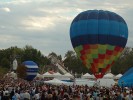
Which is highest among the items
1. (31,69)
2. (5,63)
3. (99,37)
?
(5,63)

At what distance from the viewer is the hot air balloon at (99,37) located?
3619 centimetres

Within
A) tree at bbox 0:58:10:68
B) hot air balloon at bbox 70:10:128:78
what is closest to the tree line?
tree at bbox 0:58:10:68

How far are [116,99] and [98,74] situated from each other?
15.4 m

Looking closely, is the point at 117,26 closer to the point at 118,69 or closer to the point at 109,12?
the point at 109,12

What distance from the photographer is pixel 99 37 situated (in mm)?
36125

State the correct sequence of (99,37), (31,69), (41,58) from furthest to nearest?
(41,58) → (31,69) → (99,37)

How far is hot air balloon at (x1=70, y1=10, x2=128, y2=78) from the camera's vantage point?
36188 mm

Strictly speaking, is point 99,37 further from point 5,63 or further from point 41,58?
point 41,58

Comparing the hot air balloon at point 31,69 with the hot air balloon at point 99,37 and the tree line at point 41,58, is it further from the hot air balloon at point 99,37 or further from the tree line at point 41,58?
the tree line at point 41,58

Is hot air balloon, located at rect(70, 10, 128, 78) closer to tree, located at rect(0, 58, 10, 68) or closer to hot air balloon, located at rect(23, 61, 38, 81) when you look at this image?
hot air balloon, located at rect(23, 61, 38, 81)

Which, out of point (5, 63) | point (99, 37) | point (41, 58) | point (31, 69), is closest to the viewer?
point (99, 37)

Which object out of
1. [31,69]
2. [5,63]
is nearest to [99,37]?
[31,69]

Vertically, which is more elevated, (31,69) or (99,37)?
(99,37)

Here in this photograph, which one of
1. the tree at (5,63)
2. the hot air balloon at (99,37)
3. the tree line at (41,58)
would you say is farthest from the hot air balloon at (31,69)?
the tree at (5,63)
